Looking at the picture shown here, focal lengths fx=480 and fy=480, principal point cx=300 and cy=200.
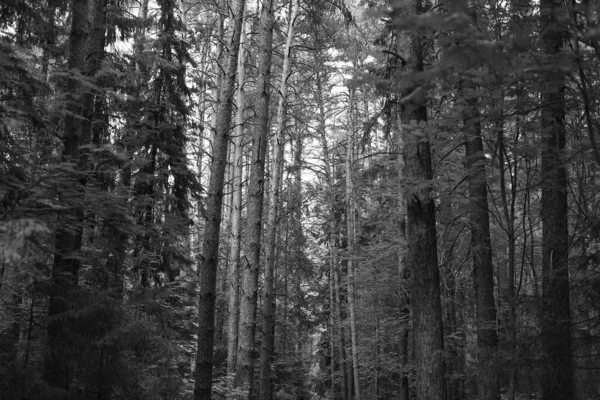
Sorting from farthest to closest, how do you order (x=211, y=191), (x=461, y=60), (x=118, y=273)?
(x=118, y=273) → (x=211, y=191) → (x=461, y=60)

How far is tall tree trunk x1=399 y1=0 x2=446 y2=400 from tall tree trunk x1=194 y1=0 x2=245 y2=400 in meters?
3.27

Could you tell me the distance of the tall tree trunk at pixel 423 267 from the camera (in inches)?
212

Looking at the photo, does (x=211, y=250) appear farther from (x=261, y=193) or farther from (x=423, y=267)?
(x=423, y=267)

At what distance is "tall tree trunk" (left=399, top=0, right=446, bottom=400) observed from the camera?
17.7 feet

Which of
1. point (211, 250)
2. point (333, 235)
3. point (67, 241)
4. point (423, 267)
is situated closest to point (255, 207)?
point (211, 250)

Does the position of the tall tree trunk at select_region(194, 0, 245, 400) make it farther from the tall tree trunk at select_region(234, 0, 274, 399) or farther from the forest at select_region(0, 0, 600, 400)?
the tall tree trunk at select_region(234, 0, 274, 399)

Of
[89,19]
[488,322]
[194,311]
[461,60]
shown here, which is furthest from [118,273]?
[194,311]

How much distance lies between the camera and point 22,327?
725 centimetres

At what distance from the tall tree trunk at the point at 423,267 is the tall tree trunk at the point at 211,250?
327 cm

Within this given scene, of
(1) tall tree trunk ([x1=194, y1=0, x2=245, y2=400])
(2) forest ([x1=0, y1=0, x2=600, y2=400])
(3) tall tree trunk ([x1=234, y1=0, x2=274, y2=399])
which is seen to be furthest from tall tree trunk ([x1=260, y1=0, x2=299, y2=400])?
(1) tall tree trunk ([x1=194, y1=0, x2=245, y2=400])

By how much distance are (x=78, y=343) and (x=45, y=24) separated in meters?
3.97

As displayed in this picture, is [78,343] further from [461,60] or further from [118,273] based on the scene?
[461,60]

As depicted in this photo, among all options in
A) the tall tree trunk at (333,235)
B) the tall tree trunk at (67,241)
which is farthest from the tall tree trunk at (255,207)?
the tall tree trunk at (333,235)

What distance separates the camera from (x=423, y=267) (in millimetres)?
5652
